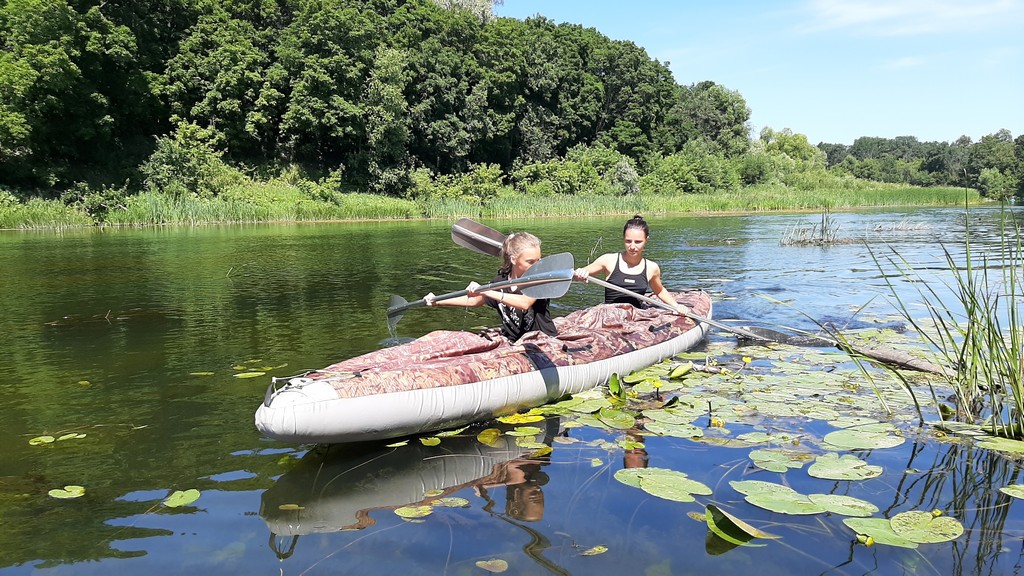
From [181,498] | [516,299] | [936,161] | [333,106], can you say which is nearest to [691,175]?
[333,106]

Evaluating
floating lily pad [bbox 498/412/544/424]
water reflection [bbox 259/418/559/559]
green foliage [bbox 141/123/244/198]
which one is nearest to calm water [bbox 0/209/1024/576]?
water reflection [bbox 259/418/559/559]

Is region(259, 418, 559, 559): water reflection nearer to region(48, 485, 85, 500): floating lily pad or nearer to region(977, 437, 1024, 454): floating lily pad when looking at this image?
region(48, 485, 85, 500): floating lily pad

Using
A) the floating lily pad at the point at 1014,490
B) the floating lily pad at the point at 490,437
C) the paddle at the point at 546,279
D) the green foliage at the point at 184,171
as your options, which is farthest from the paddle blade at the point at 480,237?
the green foliage at the point at 184,171

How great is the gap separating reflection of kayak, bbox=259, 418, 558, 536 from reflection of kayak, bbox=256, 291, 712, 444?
→ 0.54 ft

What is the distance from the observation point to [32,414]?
495 centimetres

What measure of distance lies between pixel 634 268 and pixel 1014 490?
11.9 feet

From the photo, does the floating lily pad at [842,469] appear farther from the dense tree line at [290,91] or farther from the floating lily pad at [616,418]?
the dense tree line at [290,91]

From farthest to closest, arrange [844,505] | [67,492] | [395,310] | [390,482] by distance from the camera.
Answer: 1. [395,310]
2. [390,482]
3. [67,492]
4. [844,505]

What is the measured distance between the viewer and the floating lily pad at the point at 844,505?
335 centimetres

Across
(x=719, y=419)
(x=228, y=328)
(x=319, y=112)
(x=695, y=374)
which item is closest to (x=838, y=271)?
(x=695, y=374)

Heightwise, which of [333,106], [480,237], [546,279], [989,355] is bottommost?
[989,355]

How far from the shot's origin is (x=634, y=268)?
671 centimetres

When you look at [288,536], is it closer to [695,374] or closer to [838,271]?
[695,374]

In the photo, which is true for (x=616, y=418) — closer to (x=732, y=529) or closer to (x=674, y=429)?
(x=674, y=429)
